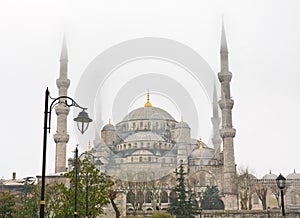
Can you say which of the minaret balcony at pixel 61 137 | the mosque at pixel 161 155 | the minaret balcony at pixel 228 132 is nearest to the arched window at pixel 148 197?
the mosque at pixel 161 155

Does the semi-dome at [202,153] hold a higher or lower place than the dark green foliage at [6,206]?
higher

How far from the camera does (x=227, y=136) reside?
49469mm

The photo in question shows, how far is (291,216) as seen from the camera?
119 ft

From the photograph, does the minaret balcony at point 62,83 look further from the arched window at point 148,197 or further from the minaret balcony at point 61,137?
the arched window at point 148,197

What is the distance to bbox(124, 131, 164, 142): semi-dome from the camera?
57553 mm

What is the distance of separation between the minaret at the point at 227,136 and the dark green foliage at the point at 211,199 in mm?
1731

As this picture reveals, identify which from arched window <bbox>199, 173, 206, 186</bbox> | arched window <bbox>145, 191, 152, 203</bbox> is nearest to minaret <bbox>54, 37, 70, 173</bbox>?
arched window <bbox>145, 191, 152, 203</bbox>

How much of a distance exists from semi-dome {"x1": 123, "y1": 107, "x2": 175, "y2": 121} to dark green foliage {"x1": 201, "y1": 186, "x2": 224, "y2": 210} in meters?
18.6

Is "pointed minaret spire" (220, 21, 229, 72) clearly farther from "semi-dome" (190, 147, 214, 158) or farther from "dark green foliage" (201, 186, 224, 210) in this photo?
"dark green foliage" (201, 186, 224, 210)

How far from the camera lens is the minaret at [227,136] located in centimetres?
4831

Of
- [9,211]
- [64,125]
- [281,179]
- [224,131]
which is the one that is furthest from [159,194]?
[281,179]

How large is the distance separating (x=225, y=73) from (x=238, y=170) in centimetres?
1271

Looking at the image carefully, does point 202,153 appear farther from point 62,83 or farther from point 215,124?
point 62,83

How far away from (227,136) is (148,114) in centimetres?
1704
